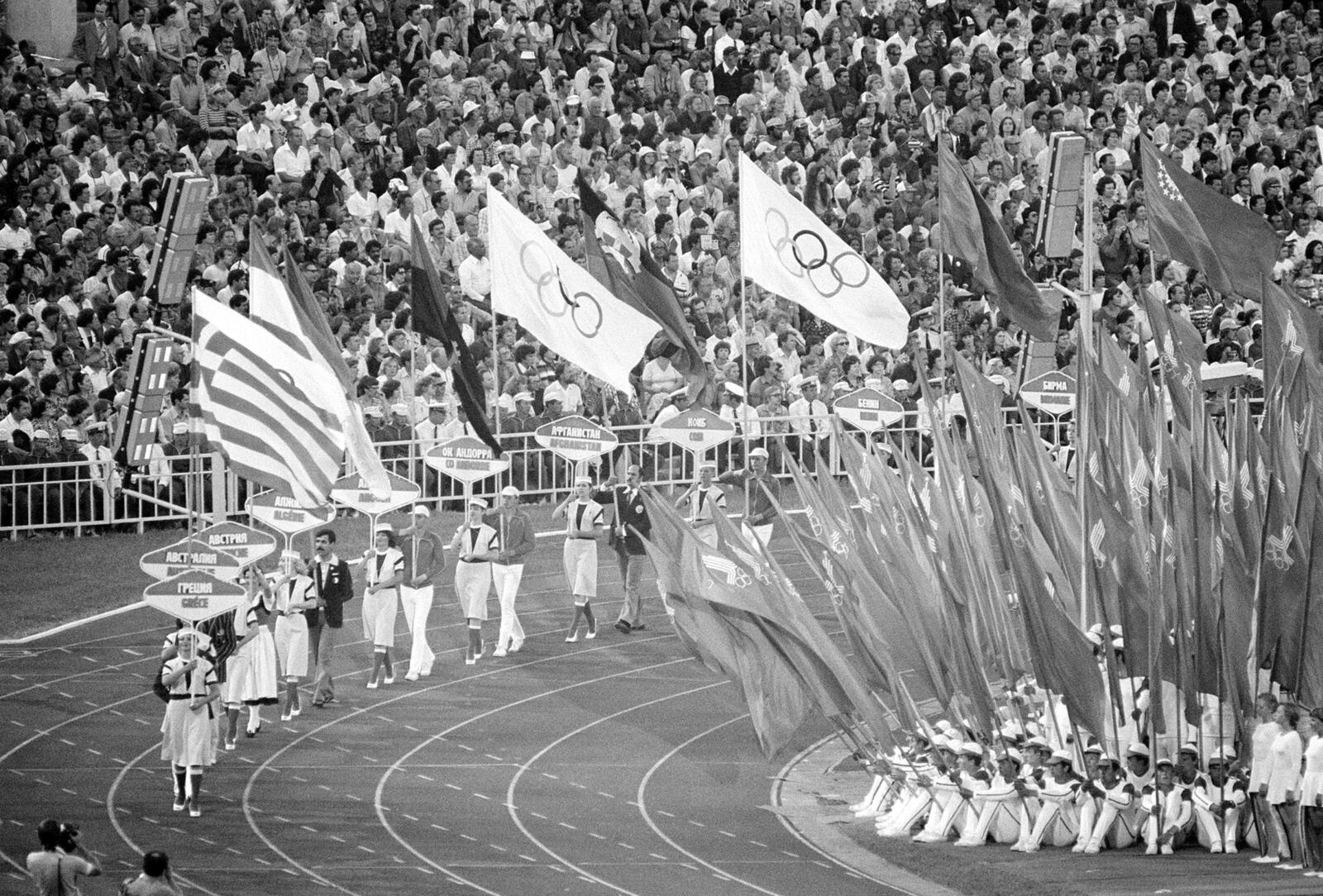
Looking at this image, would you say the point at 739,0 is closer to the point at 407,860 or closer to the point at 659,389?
the point at 659,389

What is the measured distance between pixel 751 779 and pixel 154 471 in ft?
26.9

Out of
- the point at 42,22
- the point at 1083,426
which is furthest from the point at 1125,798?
the point at 42,22

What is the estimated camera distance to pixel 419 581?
24719mm

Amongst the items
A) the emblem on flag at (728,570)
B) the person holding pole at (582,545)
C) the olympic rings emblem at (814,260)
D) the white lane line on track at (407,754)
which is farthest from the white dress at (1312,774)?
the person holding pole at (582,545)

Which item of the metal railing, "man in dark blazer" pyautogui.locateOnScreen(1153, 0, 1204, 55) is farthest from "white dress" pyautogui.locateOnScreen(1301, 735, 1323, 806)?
"man in dark blazer" pyautogui.locateOnScreen(1153, 0, 1204, 55)

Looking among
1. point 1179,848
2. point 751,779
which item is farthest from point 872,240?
point 1179,848

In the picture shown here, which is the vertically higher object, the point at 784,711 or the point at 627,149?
the point at 627,149

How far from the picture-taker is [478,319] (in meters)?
29.8

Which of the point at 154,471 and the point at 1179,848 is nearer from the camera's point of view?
the point at 1179,848

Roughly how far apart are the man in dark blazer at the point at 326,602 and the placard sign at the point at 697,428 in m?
4.02

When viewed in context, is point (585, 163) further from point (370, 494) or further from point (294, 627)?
point (294, 627)

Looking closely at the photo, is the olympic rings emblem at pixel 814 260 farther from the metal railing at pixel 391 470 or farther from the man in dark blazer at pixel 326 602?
the man in dark blazer at pixel 326 602

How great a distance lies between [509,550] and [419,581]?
109 cm

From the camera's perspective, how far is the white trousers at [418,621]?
24.8 meters
